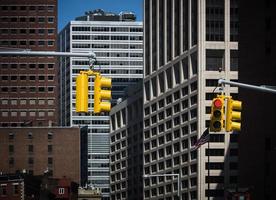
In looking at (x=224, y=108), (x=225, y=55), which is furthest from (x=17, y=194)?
(x=224, y=108)

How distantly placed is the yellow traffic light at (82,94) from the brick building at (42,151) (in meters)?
168

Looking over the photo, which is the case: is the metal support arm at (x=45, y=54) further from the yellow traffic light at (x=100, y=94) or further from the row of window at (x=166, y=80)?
the row of window at (x=166, y=80)

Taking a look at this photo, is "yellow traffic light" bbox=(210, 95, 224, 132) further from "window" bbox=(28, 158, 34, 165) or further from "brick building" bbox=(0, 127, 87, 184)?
"window" bbox=(28, 158, 34, 165)

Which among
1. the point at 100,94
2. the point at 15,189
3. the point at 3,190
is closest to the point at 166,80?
the point at 15,189

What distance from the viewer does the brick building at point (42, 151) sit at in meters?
196

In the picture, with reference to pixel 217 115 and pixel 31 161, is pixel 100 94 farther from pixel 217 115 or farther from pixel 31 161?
pixel 31 161

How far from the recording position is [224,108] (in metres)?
30.4

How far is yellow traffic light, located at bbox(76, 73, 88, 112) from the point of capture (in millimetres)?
26891

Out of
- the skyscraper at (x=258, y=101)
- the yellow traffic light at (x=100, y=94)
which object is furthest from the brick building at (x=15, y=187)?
the yellow traffic light at (x=100, y=94)

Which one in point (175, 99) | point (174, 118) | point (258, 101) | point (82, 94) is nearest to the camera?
point (82, 94)

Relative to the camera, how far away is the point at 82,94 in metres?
27.0

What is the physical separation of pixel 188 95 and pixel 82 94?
141686 mm

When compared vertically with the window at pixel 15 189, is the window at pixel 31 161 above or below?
above

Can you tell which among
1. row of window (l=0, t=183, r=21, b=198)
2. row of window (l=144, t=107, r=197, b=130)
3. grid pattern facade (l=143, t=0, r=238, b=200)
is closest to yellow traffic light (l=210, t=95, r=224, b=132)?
row of window (l=0, t=183, r=21, b=198)
